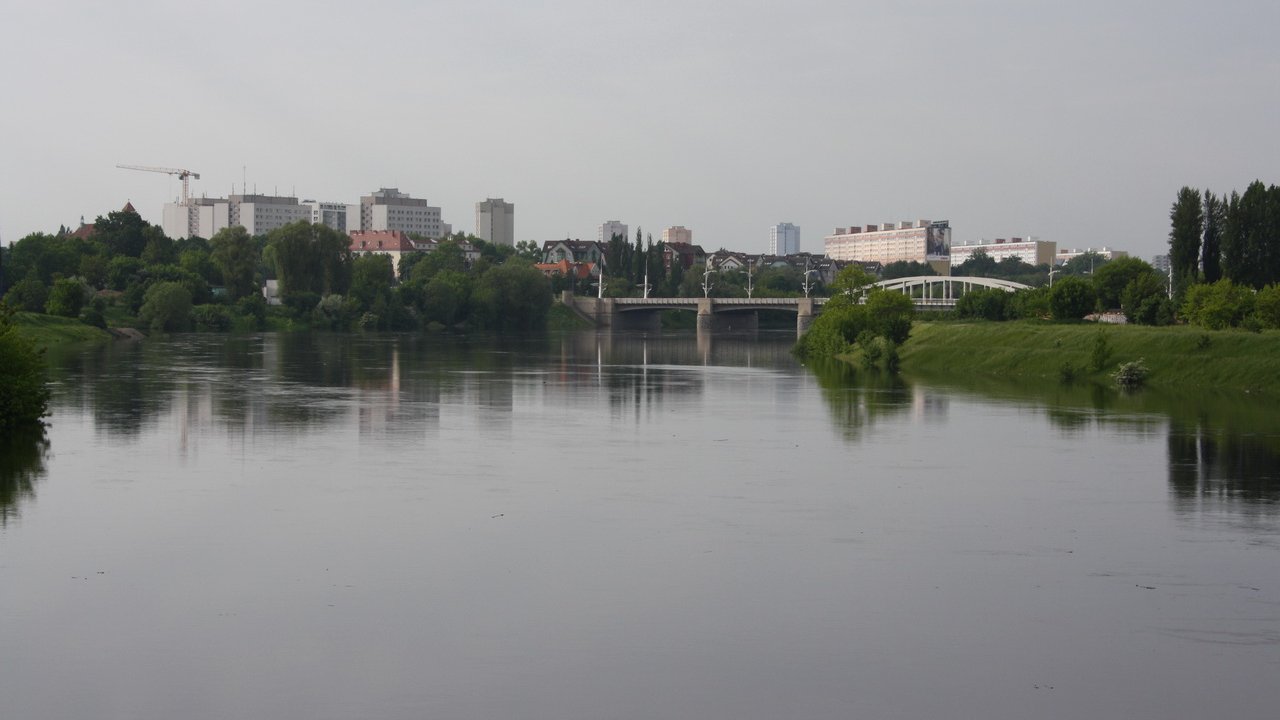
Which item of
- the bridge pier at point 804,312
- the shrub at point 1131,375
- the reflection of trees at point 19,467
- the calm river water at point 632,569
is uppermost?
the bridge pier at point 804,312

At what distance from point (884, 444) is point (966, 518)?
9.29 m

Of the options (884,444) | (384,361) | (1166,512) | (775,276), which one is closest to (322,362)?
(384,361)

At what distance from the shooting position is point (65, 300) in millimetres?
78375

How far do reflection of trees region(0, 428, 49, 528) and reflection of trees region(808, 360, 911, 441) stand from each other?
628 inches

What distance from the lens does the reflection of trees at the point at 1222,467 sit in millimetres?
21078

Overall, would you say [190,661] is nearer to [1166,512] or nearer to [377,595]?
[377,595]

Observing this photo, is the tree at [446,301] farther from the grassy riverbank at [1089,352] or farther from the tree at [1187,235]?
the tree at [1187,235]

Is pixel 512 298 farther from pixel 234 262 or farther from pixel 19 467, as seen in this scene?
pixel 19 467

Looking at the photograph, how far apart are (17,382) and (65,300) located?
5546 centimetres

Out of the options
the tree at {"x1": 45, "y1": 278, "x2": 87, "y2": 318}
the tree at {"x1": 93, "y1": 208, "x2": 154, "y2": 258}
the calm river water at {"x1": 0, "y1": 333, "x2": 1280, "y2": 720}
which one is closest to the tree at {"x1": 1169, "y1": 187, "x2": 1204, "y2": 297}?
the calm river water at {"x1": 0, "y1": 333, "x2": 1280, "y2": 720}

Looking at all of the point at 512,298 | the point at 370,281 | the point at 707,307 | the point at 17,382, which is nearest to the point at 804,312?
the point at 707,307

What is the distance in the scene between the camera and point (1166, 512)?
65.1 feet

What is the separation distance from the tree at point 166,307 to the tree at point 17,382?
61856 mm

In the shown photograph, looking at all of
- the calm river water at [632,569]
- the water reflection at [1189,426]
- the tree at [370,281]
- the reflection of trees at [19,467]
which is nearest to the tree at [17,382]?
the reflection of trees at [19,467]
